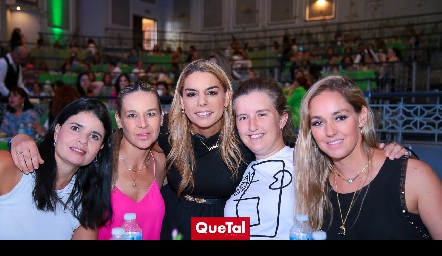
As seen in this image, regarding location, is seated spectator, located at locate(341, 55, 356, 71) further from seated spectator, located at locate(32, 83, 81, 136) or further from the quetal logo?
the quetal logo

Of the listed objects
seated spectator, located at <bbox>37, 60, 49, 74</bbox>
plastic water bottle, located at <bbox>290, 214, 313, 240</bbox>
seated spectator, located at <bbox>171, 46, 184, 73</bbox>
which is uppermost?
seated spectator, located at <bbox>171, 46, 184, 73</bbox>

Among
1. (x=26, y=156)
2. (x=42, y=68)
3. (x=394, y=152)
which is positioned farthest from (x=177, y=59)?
(x=394, y=152)

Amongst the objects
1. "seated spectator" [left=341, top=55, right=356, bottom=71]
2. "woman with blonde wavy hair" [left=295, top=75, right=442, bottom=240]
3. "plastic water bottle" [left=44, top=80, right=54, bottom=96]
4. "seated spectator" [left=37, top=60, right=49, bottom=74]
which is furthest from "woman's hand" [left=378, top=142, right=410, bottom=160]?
"seated spectator" [left=37, top=60, right=49, bottom=74]

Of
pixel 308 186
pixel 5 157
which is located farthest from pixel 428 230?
pixel 5 157

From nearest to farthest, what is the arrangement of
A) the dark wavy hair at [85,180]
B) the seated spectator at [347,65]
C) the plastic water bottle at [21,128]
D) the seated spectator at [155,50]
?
the dark wavy hair at [85,180] → the plastic water bottle at [21,128] → the seated spectator at [347,65] → the seated spectator at [155,50]

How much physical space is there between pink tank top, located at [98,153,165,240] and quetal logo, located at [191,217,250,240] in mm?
462

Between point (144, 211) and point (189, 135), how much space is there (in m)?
0.39

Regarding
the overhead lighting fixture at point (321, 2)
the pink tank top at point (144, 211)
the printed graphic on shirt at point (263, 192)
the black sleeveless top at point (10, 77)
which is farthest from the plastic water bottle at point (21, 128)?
the overhead lighting fixture at point (321, 2)

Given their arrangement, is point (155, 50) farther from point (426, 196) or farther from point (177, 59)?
point (426, 196)

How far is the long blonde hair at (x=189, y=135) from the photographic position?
74.6 inches

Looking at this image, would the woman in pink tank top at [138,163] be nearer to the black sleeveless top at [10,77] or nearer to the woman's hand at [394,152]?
the woman's hand at [394,152]

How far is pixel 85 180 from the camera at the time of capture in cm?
166

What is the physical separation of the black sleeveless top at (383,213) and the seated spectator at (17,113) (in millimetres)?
3689

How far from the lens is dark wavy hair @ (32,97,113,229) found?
60.6 inches
